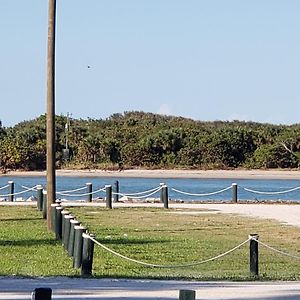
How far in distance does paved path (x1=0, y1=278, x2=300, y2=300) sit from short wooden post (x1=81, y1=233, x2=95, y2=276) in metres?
1.02

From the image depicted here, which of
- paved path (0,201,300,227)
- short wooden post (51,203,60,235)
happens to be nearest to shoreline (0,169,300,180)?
paved path (0,201,300,227)

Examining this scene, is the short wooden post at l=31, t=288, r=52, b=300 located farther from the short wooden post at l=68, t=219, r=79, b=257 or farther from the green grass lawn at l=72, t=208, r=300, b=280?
the short wooden post at l=68, t=219, r=79, b=257

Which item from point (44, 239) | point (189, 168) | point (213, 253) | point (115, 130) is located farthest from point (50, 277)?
point (115, 130)

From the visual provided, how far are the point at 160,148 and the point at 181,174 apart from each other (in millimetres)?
6742

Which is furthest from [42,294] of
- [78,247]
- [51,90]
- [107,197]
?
[107,197]

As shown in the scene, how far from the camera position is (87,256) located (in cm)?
1888

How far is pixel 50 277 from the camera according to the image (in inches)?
705

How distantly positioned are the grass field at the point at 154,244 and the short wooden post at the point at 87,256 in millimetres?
330

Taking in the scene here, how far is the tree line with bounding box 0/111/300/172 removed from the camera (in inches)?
3270

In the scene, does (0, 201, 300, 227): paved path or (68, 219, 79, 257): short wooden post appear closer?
(68, 219, 79, 257): short wooden post

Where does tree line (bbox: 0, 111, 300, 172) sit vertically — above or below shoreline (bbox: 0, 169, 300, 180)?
above

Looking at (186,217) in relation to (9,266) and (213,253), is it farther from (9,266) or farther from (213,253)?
(9,266)

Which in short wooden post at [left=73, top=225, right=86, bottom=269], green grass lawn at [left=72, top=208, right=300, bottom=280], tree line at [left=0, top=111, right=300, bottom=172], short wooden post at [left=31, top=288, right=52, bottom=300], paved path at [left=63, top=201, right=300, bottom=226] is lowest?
green grass lawn at [left=72, top=208, right=300, bottom=280]

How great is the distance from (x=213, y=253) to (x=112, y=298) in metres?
8.59
